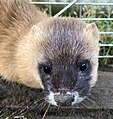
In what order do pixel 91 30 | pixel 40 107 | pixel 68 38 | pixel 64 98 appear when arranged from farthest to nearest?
pixel 40 107, pixel 91 30, pixel 68 38, pixel 64 98

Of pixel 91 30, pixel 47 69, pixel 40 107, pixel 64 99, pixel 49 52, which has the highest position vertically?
pixel 91 30

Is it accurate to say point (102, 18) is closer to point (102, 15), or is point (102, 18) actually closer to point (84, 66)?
point (102, 15)

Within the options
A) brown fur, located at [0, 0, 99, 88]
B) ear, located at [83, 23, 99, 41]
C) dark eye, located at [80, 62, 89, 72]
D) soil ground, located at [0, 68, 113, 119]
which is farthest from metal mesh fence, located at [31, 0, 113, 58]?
dark eye, located at [80, 62, 89, 72]

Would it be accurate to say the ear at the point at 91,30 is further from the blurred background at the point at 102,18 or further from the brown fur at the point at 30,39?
the blurred background at the point at 102,18

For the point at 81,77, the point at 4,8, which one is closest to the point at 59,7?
the point at 4,8

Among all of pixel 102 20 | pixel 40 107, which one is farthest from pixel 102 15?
pixel 40 107

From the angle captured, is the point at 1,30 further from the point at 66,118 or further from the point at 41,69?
the point at 66,118

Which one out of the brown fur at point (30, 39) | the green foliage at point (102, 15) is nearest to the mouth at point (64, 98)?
the brown fur at point (30, 39)
